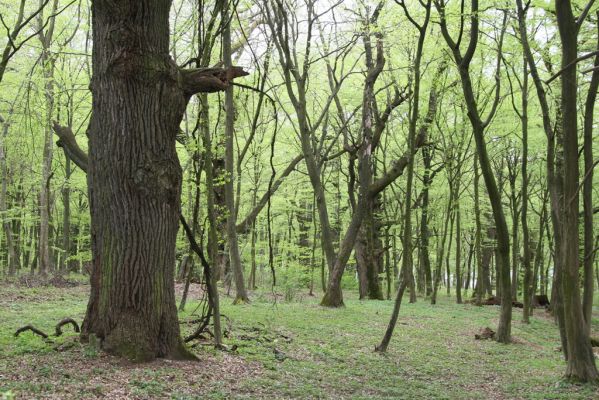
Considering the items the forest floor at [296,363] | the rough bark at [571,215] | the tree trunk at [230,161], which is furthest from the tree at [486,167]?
the tree trunk at [230,161]

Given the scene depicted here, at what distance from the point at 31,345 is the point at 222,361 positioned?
2124 millimetres

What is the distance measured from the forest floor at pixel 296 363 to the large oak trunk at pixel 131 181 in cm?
39

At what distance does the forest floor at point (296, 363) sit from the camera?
446 cm

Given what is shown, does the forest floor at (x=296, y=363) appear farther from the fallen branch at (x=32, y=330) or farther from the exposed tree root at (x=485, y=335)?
the exposed tree root at (x=485, y=335)

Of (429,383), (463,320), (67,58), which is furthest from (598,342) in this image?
(67,58)

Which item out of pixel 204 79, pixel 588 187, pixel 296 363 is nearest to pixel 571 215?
pixel 588 187

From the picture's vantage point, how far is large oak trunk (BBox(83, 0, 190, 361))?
5109 millimetres

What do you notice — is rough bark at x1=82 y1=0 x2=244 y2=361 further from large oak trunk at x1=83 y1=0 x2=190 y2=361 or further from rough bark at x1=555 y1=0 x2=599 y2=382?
rough bark at x1=555 y1=0 x2=599 y2=382

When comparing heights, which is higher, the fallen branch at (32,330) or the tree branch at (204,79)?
the tree branch at (204,79)

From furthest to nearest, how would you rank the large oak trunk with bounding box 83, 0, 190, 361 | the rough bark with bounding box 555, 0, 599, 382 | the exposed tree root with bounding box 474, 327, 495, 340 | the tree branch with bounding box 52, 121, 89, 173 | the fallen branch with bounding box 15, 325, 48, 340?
1. the exposed tree root with bounding box 474, 327, 495, 340
2. the tree branch with bounding box 52, 121, 89, 173
3. the rough bark with bounding box 555, 0, 599, 382
4. the fallen branch with bounding box 15, 325, 48, 340
5. the large oak trunk with bounding box 83, 0, 190, 361

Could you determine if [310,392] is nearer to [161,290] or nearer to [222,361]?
[222,361]

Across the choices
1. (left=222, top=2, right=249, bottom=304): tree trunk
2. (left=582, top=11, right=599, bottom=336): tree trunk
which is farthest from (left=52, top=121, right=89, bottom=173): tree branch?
(left=582, top=11, right=599, bottom=336): tree trunk

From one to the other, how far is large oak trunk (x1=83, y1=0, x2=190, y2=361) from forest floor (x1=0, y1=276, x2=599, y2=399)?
0.39 m

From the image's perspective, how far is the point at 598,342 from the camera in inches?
425
